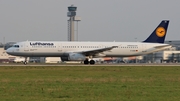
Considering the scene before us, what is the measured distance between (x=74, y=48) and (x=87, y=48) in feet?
6.50

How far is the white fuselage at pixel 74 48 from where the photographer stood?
61.4 metres

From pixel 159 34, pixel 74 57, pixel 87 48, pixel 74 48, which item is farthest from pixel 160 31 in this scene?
pixel 74 57

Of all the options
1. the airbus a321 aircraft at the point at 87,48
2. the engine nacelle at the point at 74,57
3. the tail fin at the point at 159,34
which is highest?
the tail fin at the point at 159,34

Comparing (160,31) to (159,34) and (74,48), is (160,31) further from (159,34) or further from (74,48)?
(74,48)

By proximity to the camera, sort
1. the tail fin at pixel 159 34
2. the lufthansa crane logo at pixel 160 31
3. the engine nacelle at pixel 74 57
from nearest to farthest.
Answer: the engine nacelle at pixel 74 57
the tail fin at pixel 159 34
the lufthansa crane logo at pixel 160 31

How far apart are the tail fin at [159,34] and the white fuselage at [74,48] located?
142 centimetres

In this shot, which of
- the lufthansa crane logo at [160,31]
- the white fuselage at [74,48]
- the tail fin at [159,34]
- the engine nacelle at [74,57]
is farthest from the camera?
the lufthansa crane logo at [160,31]

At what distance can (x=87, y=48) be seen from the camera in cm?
6412

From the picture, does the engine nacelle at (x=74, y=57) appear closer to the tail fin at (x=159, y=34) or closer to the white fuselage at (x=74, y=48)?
the white fuselage at (x=74, y=48)

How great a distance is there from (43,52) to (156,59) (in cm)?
6165

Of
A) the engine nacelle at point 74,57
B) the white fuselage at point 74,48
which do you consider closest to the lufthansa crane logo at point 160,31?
the white fuselage at point 74,48

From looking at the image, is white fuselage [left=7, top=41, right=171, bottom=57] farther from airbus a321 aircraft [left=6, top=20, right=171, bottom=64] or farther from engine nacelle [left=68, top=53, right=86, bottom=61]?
engine nacelle [left=68, top=53, right=86, bottom=61]
